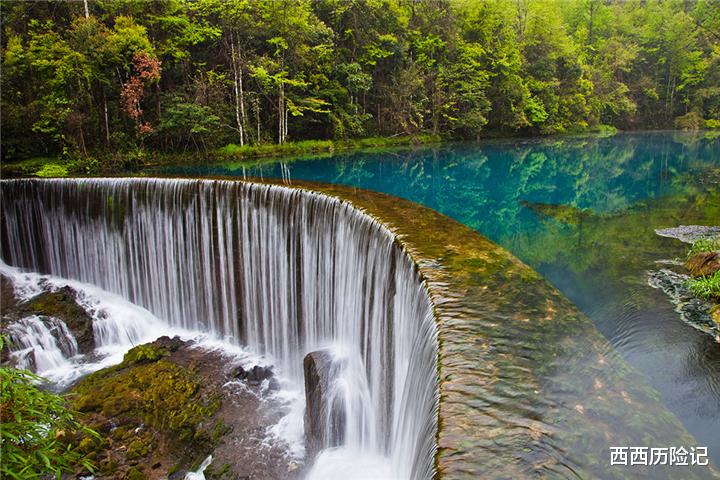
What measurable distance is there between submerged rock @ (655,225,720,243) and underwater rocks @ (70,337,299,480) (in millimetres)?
9803

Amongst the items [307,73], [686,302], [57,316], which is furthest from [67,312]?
[307,73]

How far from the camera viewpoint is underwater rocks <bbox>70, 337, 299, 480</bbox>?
616 centimetres

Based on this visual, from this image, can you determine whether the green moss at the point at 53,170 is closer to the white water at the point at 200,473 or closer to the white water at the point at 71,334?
the white water at the point at 71,334

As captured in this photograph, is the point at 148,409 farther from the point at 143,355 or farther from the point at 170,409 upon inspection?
the point at 143,355

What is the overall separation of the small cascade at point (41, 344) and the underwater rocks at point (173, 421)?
131cm

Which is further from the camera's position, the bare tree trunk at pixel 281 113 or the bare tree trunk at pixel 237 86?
the bare tree trunk at pixel 281 113

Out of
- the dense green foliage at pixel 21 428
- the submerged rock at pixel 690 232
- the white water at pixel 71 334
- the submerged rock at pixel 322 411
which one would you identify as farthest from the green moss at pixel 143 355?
the submerged rock at pixel 690 232

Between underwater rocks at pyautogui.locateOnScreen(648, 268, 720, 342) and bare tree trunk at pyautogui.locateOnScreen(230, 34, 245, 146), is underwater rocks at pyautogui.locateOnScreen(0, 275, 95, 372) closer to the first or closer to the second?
underwater rocks at pyautogui.locateOnScreen(648, 268, 720, 342)

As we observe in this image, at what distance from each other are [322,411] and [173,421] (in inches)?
93.9

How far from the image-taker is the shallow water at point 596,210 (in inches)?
229

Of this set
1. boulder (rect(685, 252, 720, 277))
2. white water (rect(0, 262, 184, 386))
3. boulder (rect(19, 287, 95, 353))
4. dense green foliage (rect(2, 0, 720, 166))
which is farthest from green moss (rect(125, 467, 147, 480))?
dense green foliage (rect(2, 0, 720, 166))

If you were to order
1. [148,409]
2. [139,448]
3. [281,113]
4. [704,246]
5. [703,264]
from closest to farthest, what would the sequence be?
[139,448]
[148,409]
[703,264]
[704,246]
[281,113]

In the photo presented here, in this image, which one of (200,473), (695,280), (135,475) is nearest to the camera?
(135,475)

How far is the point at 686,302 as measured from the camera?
7125 mm
